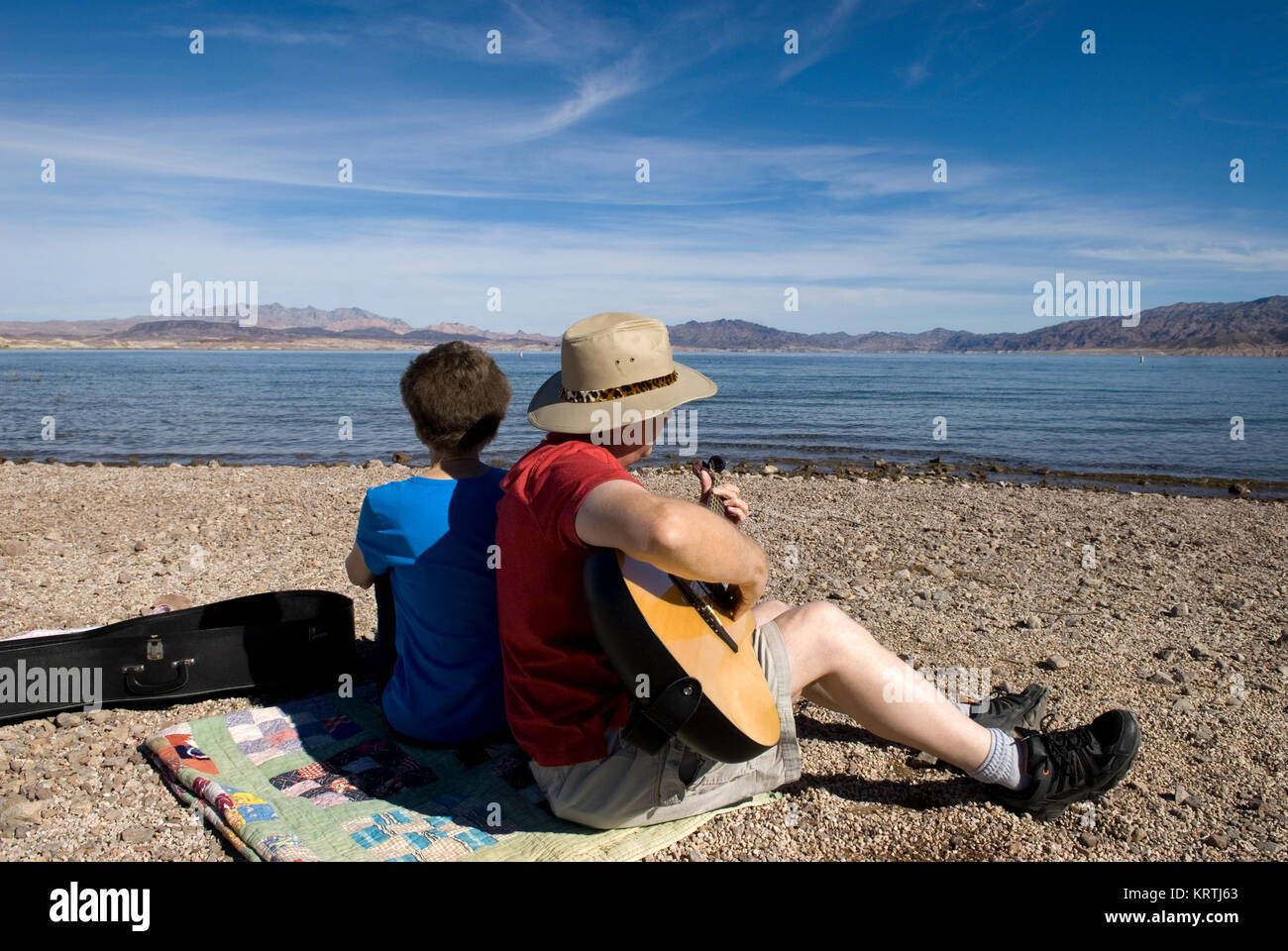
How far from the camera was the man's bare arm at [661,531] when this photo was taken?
2168 millimetres

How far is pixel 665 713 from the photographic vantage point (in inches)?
95.9

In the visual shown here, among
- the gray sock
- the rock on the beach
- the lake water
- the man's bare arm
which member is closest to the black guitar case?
the rock on the beach

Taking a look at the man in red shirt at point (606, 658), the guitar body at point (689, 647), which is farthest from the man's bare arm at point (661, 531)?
the guitar body at point (689, 647)

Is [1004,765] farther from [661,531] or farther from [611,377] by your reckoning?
[611,377]

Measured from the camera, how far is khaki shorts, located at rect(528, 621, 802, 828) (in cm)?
289

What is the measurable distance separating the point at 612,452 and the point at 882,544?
655 centimetres

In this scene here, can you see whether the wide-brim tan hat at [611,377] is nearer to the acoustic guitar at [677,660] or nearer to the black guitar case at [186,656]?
the acoustic guitar at [677,660]

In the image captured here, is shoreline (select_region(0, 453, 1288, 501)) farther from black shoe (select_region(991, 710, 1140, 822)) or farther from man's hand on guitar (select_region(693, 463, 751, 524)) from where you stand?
man's hand on guitar (select_region(693, 463, 751, 524))

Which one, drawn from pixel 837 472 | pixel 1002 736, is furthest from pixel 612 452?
pixel 837 472

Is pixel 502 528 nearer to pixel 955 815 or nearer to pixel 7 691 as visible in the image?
pixel 955 815

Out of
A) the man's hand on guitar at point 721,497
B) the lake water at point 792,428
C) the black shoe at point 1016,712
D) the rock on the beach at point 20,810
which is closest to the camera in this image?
the man's hand on guitar at point 721,497

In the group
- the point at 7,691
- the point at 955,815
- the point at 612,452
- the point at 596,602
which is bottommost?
the point at 955,815
